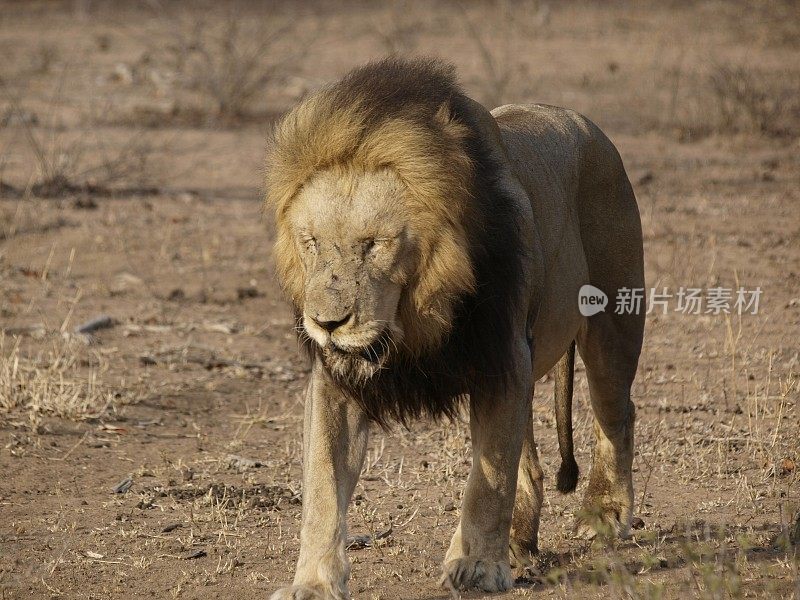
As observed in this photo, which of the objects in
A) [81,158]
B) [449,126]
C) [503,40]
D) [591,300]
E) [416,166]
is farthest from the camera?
[503,40]

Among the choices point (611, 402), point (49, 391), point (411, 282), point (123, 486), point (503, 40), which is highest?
point (503, 40)

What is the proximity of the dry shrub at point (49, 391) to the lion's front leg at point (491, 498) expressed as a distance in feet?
7.74

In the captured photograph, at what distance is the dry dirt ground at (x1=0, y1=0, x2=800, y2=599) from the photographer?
3.86m

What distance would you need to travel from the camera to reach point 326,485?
332cm

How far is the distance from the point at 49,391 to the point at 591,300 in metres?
2.37

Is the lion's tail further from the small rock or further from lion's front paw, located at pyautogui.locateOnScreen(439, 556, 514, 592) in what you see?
the small rock

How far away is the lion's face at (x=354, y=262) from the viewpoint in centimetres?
295

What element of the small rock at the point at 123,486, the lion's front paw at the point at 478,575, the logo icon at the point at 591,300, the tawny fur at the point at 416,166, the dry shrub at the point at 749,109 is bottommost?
the small rock at the point at 123,486

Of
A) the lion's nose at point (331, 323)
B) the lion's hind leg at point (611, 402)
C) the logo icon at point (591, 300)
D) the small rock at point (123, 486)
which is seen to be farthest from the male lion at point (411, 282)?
the small rock at point (123, 486)

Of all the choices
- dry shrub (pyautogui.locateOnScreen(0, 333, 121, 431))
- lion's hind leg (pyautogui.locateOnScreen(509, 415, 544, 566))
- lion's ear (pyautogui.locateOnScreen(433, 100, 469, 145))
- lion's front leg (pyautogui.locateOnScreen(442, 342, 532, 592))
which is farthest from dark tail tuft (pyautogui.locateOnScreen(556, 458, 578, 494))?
dry shrub (pyautogui.locateOnScreen(0, 333, 121, 431))

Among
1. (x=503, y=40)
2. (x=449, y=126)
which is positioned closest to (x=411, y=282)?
(x=449, y=126)

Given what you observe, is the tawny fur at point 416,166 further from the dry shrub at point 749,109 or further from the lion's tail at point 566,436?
the dry shrub at point 749,109

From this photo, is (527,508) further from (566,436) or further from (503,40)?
(503,40)

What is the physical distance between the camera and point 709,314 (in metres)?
6.76
